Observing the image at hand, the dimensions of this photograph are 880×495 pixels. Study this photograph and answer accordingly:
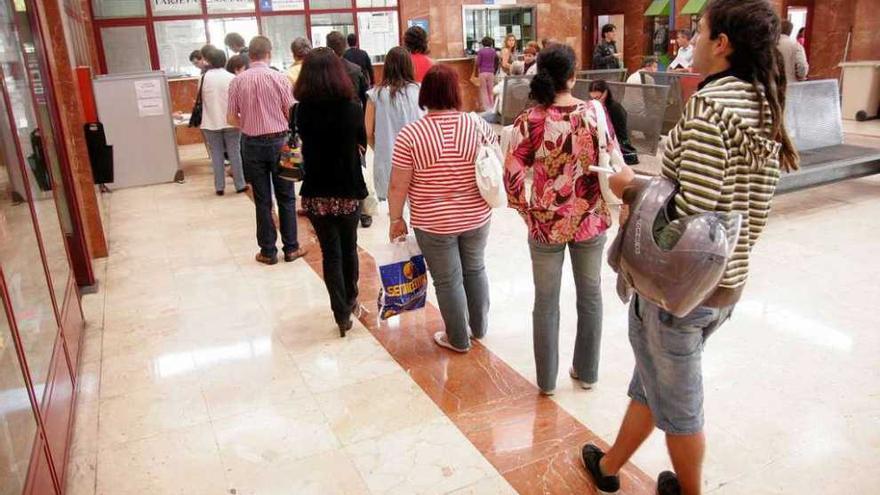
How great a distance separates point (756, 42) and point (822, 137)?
5.75 m

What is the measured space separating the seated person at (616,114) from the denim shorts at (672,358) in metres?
4.16

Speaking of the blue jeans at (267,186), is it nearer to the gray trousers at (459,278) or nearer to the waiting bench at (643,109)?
the gray trousers at (459,278)

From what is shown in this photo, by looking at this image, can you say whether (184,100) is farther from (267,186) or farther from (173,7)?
(267,186)

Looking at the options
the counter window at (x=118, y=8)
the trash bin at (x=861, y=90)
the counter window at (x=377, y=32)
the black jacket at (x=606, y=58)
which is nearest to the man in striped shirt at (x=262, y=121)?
the black jacket at (x=606, y=58)

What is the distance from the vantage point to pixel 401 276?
3410 mm

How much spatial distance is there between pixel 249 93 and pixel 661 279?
3745 mm

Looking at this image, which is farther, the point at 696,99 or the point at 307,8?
the point at 307,8

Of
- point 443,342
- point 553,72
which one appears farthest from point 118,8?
point 553,72

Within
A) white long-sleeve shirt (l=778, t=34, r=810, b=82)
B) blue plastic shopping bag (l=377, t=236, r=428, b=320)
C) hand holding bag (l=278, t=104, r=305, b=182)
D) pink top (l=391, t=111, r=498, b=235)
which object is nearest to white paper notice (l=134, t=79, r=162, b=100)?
hand holding bag (l=278, t=104, r=305, b=182)

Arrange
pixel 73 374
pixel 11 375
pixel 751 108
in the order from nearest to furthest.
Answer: pixel 751 108 → pixel 11 375 → pixel 73 374

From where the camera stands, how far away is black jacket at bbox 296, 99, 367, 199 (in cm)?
343

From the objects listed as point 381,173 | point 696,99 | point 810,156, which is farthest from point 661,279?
point 810,156

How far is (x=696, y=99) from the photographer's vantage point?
169 centimetres

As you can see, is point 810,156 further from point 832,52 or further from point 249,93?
point 832,52
